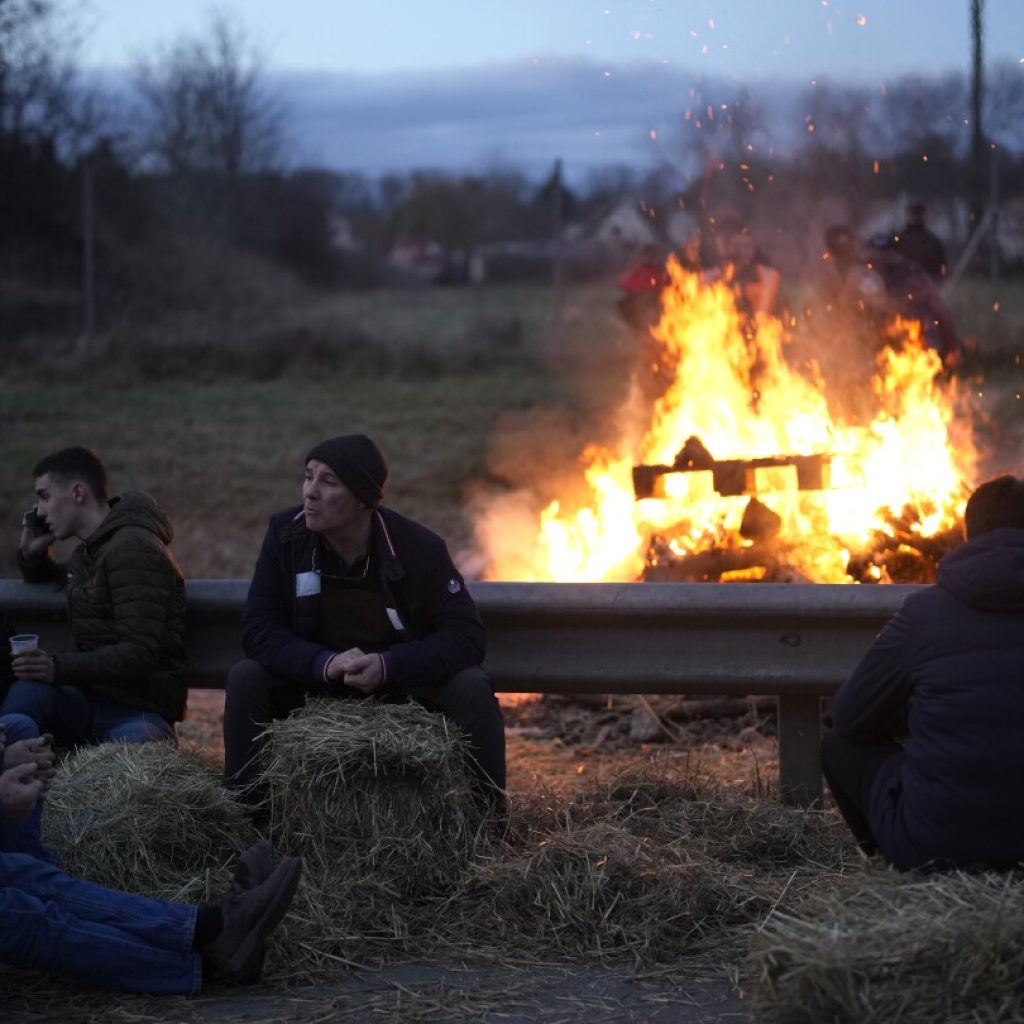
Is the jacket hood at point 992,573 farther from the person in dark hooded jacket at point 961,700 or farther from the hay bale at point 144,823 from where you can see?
the hay bale at point 144,823

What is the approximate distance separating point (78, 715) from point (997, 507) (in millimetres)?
3383

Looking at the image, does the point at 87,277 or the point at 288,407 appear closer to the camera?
the point at 288,407

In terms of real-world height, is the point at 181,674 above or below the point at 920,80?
below

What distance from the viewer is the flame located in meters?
8.53

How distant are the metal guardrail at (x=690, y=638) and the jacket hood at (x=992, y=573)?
147cm

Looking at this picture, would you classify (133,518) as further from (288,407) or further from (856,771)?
(288,407)

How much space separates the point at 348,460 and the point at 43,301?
16.5 metres

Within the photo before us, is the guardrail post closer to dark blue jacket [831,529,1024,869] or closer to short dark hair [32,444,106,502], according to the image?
dark blue jacket [831,529,1024,869]

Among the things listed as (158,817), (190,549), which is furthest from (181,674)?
(190,549)

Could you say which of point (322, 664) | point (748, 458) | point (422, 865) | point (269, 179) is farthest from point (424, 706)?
point (269, 179)

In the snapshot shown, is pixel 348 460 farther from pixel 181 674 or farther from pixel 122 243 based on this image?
pixel 122 243

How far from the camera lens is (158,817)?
5.45m

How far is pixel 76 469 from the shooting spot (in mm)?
6473

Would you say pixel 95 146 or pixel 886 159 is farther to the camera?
pixel 95 146
